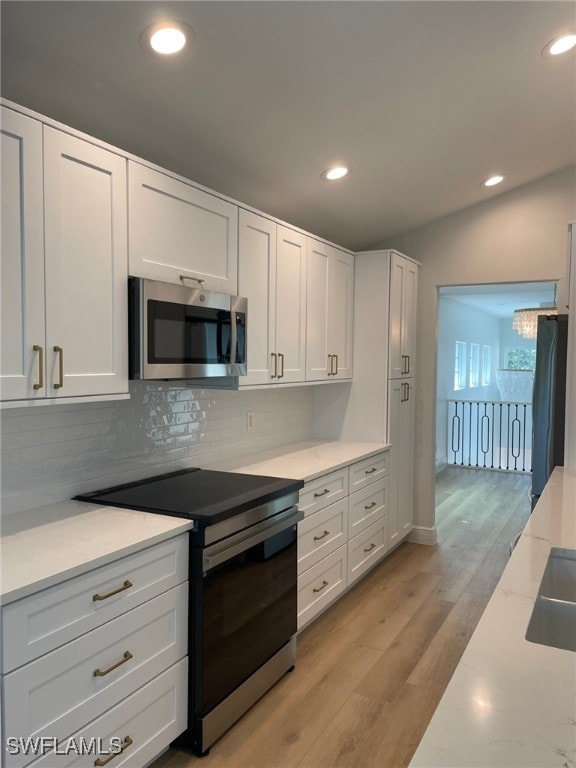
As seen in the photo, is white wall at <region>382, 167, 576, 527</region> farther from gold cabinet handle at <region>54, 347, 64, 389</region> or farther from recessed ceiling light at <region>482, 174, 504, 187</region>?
gold cabinet handle at <region>54, 347, 64, 389</region>

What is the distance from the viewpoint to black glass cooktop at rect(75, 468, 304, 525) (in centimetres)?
221

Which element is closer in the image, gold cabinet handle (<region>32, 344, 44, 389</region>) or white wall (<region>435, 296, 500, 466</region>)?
gold cabinet handle (<region>32, 344, 44, 389</region>)

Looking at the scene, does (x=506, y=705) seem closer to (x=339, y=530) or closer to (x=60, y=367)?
(x=60, y=367)

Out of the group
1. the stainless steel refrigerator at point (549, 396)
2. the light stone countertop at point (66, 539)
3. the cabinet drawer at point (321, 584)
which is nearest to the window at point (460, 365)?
the stainless steel refrigerator at point (549, 396)

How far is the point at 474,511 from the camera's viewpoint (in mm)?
5910

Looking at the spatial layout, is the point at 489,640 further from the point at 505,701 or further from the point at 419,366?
the point at 419,366

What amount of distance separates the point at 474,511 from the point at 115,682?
15.8 ft

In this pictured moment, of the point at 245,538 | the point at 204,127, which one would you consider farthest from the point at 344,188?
the point at 245,538

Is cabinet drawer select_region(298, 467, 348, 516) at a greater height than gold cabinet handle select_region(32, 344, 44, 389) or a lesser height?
lesser

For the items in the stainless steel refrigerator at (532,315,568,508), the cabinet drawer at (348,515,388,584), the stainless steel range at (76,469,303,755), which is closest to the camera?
the stainless steel range at (76,469,303,755)

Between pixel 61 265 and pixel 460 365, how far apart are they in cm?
853

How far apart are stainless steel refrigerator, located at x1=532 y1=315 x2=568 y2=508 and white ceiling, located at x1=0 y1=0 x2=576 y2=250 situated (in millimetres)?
1195

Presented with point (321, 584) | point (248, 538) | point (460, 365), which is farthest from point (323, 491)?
point (460, 365)

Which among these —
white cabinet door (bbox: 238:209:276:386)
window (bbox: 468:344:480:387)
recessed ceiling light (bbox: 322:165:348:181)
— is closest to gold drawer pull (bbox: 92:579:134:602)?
white cabinet door (bbox: 238:209:276:386)
